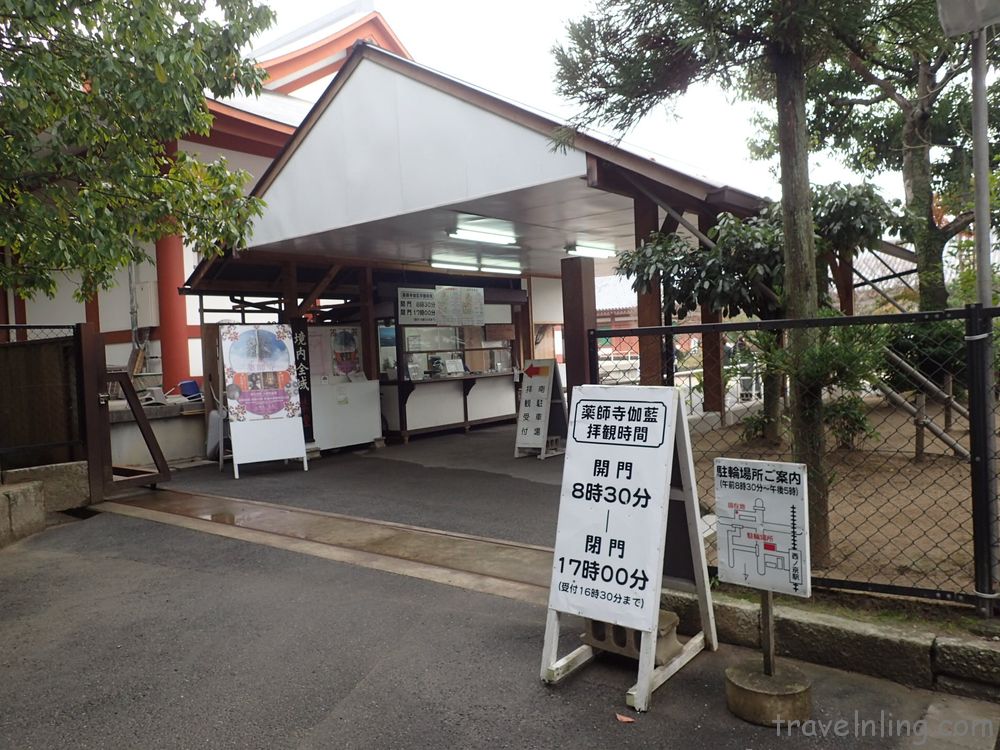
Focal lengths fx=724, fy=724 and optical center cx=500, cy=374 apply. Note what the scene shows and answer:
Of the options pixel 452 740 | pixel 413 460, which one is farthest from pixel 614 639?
pixel 413 460

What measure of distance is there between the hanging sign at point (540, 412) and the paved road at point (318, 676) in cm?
493

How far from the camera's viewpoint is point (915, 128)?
29.1 feet

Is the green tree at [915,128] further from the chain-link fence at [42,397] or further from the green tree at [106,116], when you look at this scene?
the chain-link fence at [42,397]

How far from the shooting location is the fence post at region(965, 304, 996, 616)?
294 cm

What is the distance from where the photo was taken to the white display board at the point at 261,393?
345 inches

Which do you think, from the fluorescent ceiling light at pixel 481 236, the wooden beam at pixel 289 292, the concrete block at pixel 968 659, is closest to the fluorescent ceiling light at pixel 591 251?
the fluorescent ceiling light at pixel 481 236

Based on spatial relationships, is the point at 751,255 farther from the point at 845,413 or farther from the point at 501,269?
the point at 501,269

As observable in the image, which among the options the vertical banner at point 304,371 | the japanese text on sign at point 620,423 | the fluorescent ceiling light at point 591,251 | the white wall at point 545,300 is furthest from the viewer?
the white wall at point 545,300

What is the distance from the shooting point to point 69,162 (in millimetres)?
5520

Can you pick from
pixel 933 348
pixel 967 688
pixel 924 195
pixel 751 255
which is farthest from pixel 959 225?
pixel 967 688

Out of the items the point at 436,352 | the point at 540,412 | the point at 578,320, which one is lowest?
the point at 540,412

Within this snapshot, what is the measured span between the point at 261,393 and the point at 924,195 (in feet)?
29.1

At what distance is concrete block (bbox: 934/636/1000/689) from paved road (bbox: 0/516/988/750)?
0.44 feet

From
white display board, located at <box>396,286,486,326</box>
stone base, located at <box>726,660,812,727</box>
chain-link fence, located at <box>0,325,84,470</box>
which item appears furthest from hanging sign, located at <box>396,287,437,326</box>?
stone base, located at <box>726,660,812,727</box>
